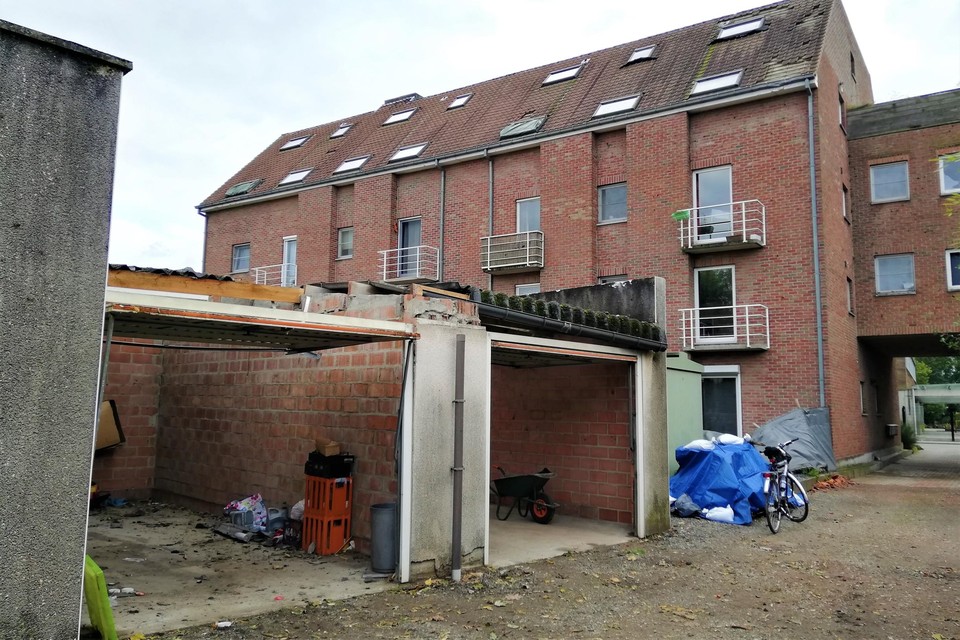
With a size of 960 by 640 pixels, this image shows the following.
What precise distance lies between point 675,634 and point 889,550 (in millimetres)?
4538

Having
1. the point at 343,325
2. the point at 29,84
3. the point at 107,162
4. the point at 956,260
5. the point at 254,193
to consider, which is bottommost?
the point at 343,325

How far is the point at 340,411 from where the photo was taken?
784 cm

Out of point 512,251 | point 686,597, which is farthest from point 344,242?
point 686,597

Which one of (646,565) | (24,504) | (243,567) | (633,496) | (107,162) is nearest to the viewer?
(24,504)

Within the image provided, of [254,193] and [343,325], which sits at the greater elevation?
[254,193]

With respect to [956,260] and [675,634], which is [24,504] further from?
[956,260]

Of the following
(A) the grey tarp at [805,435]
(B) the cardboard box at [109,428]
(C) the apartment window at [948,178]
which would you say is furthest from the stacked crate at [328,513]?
(C) the apartment window at [948,178]

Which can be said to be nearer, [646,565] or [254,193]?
[646,565]

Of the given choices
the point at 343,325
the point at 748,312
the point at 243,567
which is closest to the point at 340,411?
the point at 243,567

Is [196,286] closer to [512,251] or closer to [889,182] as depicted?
[512,251]

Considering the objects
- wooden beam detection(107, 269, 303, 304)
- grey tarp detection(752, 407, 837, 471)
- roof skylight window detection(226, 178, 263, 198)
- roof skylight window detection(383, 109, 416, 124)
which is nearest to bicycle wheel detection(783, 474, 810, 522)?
grey tarp detection(752, 407, 837, 471)

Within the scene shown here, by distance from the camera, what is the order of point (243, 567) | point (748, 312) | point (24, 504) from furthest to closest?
point (748, 312) → point (243, 567) → point (24, 504)

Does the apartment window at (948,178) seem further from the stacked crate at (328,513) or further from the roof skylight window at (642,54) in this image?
the stacked crate at (328,513)

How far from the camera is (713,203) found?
17781 millimetres
